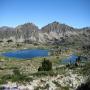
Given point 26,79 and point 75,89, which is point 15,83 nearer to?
point 26,79

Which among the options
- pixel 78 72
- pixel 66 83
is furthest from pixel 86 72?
pixel 66 83

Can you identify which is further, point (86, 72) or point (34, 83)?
point (86, 72)

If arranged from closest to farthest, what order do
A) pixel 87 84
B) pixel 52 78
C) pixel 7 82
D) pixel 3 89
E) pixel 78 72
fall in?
1. pixel 87 84
2. pixel 3 89
3. pixel 7 82
4. pixel 52 78
5. pixel 78 72

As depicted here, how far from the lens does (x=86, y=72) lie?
45.8m

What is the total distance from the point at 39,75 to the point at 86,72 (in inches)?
356

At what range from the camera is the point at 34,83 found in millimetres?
40719

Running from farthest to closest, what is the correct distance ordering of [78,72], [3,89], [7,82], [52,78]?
1. [78,72]
2. [52,78]
3. [7,82]
4. [3,89]

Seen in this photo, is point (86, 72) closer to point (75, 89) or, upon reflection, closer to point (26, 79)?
point (75, 89)

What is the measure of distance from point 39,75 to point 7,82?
256 inches

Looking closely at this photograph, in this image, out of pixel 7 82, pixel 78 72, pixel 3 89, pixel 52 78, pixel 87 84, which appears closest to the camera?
pixel 87 84

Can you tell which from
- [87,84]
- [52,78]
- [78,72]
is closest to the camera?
[87,84]

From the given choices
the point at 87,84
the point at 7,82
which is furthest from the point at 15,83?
the point at 87,84

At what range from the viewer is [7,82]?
40.6 m

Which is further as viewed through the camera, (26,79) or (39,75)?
(39,75)
